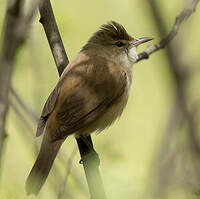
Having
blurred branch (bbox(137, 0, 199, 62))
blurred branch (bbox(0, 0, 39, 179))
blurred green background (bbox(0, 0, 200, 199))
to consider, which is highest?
blurred branch (bbox(0, 0, 39, 179))

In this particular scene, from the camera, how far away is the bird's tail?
3.26 metres

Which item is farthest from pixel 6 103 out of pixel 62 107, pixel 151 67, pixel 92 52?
pixel 151 67

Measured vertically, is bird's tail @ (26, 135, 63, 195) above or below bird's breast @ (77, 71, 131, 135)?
above

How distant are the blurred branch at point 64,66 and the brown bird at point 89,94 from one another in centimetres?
17

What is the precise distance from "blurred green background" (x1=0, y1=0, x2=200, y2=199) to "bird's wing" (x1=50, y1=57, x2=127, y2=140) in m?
0.25

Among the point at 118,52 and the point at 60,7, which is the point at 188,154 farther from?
the point at 60,7

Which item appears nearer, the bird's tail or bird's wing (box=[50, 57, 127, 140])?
the bird's tail

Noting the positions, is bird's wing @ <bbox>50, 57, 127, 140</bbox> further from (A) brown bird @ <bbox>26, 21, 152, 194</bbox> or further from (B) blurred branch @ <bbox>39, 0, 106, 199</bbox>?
(B) blurred branch @ <bbox>39, 0, 106, 199</bbox>

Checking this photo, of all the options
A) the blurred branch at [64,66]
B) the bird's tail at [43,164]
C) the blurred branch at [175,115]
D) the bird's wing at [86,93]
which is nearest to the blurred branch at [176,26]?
the blurred branch at [175,115]

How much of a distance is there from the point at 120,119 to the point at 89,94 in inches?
104

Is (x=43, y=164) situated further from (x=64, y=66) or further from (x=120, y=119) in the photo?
(x=120, y=119)

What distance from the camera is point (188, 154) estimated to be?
2623 millimetres

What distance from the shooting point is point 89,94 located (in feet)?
13.6

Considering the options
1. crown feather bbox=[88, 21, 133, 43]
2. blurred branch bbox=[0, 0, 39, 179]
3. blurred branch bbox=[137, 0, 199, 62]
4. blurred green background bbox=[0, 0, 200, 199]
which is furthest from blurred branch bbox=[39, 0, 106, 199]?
blurred branch bbox=[0, 0, 39, 179]
